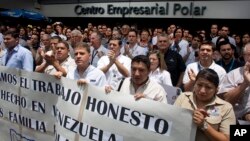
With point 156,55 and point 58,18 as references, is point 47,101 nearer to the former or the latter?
point 156,55

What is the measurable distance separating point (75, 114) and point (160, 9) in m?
15.6

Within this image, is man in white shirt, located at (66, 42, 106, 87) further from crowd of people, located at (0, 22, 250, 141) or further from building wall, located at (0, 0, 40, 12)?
building wall, located at (0, 0, 40, 12)

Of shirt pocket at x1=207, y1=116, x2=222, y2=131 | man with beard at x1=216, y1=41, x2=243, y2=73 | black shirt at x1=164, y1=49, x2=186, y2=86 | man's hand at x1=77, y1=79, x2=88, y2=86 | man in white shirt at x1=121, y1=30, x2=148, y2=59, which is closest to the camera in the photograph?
shirt pocket at x1=207, y1=116, x2=222, y2=131

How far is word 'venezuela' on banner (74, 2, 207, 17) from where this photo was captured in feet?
58.9

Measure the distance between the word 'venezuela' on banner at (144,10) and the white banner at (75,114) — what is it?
14.1 metres

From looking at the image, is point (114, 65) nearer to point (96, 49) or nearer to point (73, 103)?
point (96, 49)

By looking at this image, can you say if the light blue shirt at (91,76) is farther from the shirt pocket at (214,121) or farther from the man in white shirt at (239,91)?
the shirt pocket at (214,121)

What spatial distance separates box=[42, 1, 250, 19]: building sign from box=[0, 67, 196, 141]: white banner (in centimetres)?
1389

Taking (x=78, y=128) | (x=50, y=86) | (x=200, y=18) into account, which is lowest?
(x=78, y=128)

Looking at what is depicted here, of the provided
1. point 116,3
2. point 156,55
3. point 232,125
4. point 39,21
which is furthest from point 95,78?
point 39,21

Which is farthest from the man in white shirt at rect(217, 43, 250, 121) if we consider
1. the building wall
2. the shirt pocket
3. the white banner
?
the building wall

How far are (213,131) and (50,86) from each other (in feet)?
6.29

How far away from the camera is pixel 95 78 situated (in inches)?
179

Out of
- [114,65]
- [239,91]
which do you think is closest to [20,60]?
[114,65]
